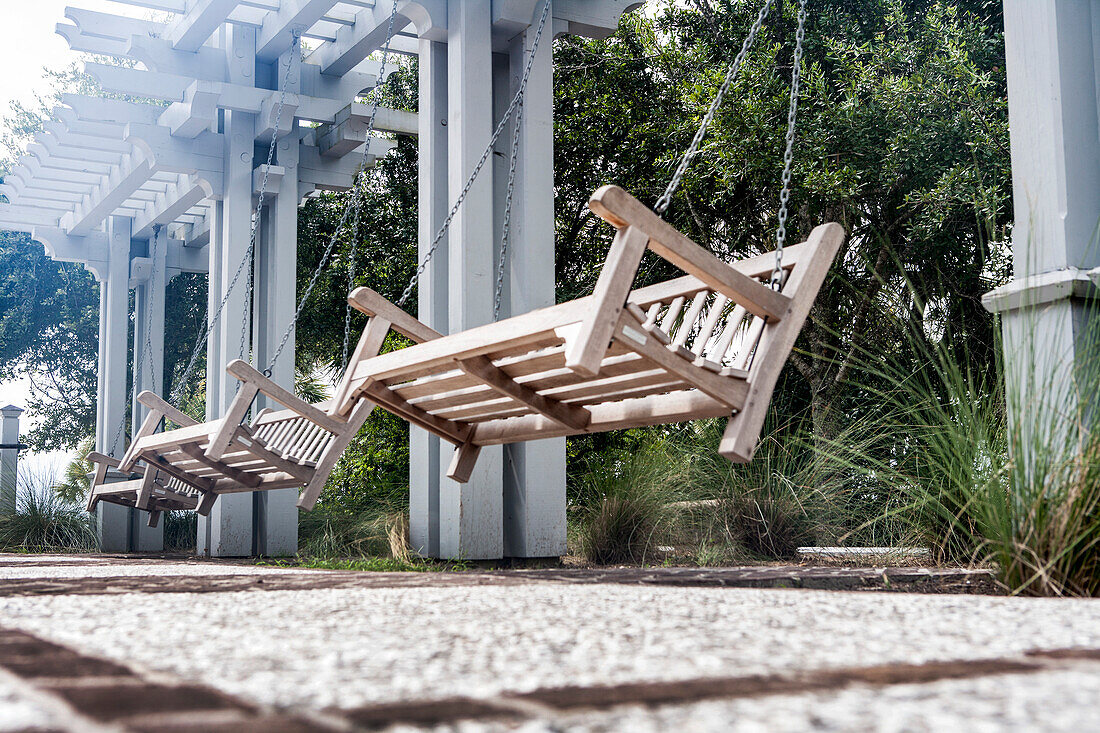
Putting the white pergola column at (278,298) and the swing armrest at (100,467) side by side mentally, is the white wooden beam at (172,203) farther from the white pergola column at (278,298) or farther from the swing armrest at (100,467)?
the swing armrest at (100,467)

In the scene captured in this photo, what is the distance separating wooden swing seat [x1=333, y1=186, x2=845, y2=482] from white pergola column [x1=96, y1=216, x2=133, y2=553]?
687 centimetres

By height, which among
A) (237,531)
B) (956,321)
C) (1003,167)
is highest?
(1003,167)

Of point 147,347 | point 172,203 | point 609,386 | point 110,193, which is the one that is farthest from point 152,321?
point 609,386

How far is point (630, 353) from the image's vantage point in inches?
106

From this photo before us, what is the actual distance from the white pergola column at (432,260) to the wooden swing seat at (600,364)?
0.56 metres

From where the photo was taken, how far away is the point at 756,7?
780cm

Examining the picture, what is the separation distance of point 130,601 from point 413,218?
24.1ft

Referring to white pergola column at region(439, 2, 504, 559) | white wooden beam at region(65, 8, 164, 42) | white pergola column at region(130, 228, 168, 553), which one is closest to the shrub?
white pergola column at region(130, 228, 168, 553)

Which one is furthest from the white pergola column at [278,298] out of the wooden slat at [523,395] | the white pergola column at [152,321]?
the wooden slat at [523,395]

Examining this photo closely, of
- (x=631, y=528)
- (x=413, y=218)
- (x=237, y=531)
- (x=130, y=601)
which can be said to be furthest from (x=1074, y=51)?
(x=413, y=218)

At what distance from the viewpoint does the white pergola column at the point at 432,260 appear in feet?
15.9

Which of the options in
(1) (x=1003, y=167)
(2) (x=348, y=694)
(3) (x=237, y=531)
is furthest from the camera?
(3) (x=237, y=531)

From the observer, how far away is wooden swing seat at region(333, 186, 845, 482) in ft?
8.00

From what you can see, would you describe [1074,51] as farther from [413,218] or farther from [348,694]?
[413,218]
